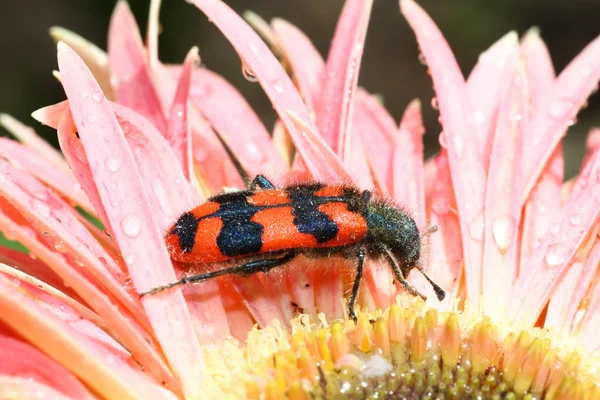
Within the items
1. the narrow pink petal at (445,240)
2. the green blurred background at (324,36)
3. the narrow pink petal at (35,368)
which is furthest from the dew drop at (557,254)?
the green blurred background at (324,36)

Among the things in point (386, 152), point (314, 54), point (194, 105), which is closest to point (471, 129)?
point (386, 152)

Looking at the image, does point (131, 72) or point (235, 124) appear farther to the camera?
point (235, 124)

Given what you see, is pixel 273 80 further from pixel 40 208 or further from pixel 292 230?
pixel 40 208

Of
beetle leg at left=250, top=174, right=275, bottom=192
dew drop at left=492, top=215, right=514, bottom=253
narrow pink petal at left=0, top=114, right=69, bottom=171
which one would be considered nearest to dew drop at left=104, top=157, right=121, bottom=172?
beetle leg at left=250, top=174, right=275, bottom=192

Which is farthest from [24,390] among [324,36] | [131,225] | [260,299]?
[324,36]

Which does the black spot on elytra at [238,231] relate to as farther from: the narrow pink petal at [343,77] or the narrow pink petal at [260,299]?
the narrow pink petal at [343,77]

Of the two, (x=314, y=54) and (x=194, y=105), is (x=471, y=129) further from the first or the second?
(x=194, y=105)
